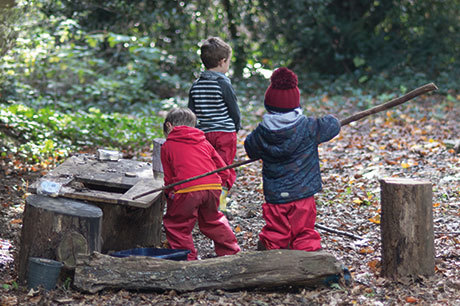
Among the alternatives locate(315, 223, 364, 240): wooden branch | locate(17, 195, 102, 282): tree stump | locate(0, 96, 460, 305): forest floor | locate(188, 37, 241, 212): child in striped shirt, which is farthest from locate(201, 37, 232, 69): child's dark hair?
locate(17, 195, 102, 282): tree stump

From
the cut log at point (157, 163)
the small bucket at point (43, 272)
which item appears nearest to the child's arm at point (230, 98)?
the cut log at point (157, 163)

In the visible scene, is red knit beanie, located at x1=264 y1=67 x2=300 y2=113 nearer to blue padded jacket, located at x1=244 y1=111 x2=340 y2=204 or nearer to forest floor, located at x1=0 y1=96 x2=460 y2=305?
blue padded jacket, located at x1=244 y1=111 x2=340 y2=204

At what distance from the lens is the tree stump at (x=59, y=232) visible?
13.3 ft

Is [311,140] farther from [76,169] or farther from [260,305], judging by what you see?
[76,169]

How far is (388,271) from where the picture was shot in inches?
163

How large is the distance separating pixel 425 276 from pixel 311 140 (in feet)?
4.16

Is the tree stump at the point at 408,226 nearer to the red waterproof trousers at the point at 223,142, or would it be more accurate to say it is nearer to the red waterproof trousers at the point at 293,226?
the red waterproof trousers at the point at 293,226

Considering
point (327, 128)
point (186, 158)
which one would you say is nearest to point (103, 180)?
point (186, 158)

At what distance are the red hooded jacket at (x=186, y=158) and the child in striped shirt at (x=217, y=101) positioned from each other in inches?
25.1

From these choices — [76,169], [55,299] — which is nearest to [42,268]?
[55,299]

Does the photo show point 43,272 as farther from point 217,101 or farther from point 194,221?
point 217,101

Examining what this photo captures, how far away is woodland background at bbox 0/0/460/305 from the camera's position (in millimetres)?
4871

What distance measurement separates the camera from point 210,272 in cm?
398

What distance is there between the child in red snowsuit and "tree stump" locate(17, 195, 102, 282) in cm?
71
